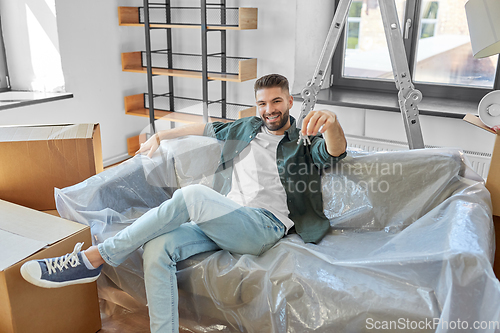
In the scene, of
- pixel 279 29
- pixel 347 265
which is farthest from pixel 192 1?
pixel 347 265

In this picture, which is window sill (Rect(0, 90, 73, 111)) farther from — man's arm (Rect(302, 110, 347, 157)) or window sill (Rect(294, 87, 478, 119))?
man's arm (Rect(302, 110, 347, 157))

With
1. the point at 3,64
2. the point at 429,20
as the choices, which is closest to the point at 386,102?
the point at 429,20

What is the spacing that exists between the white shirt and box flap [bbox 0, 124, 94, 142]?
614 mm

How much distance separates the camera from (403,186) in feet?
5.08

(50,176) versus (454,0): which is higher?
(454,0)

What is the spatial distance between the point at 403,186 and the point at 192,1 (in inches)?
87.0

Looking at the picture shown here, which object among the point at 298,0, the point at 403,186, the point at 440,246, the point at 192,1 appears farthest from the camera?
the point at 192,1

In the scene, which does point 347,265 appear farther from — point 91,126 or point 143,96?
point 143,96

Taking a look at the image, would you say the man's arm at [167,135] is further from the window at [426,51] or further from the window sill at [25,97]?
the window at [426,51]

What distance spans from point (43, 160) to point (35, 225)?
0.35m

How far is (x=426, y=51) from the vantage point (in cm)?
266

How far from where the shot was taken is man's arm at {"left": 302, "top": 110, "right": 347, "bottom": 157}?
119cm

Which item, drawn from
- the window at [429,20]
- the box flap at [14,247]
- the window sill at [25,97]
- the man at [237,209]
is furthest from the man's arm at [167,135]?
the window at [429,20]

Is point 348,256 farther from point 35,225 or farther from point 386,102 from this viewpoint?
point 386,102
